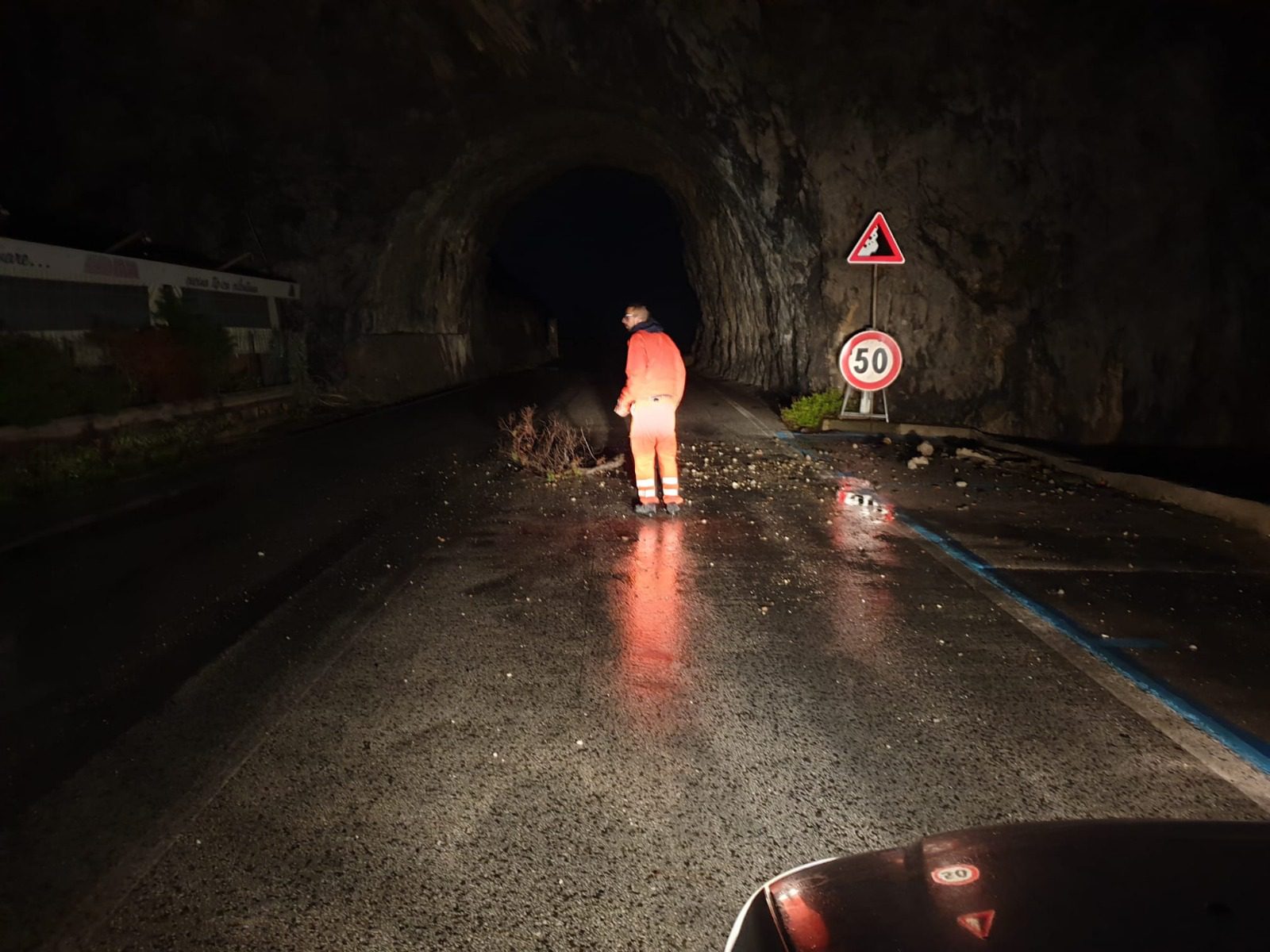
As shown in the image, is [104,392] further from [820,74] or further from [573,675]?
[820,74]

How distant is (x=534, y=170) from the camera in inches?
944

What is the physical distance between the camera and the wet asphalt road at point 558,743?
9.23 feet

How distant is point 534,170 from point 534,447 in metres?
15.9

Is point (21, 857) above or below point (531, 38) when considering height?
below

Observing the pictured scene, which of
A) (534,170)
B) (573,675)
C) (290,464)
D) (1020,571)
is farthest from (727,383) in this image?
(573,675)

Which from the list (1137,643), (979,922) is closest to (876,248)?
(1137,643)

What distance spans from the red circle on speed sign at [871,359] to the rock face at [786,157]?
2.79 m

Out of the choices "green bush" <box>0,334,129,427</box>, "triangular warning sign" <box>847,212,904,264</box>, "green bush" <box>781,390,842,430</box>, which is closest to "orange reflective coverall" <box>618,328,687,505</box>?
"triangular warning sign" <box>847,212,904,264</box>

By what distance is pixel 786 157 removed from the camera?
614 inches

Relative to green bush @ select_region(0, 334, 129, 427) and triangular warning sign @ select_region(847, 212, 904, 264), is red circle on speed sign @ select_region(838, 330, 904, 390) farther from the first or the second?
green bush @ select_region(0, 334, 129, 427)

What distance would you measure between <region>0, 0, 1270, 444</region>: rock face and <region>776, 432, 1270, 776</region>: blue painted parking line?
861 centimetres

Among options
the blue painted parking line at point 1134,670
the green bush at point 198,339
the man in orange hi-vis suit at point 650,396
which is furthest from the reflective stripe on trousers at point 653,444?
the green bush at point 198,339

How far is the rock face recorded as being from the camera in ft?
41.0

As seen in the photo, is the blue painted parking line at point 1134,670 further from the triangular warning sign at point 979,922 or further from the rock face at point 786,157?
the rock face at point 786,157
